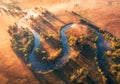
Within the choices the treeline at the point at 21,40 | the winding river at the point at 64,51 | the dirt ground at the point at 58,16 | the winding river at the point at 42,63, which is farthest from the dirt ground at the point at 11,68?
the winding river at the point at 64,51

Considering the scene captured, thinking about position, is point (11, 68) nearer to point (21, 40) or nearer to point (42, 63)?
point (42, 63)

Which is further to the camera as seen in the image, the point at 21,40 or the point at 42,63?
the point at 21,40

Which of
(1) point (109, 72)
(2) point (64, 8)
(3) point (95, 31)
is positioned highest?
(2) point (64, 8)

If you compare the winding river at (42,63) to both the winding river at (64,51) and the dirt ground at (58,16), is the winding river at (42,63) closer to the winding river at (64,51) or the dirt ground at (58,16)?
the winding river at (64,51)

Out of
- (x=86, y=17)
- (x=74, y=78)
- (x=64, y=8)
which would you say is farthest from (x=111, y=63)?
(x=64, y=8)

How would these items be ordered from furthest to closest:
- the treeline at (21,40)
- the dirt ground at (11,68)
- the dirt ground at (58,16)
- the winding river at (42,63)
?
the treeline at (21,40)
the winding river at (42,63)
the dirt ground at (58,16)
the dirt ground at (11,68)

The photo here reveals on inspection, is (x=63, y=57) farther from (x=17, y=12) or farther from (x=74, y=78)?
(x=17, y=12)

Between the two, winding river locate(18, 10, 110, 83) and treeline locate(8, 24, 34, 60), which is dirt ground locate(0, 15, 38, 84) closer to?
treeline locate(8, 24, 34, 60)

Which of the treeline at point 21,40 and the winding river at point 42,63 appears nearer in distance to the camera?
the winding river at point 42,63

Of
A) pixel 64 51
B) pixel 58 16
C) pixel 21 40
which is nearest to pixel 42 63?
pixel 64 51

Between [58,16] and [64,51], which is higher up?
[58,16]

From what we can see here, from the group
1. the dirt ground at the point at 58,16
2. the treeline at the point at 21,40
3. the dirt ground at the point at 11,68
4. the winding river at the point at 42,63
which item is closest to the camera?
the dirt ground at the point at 11,68
